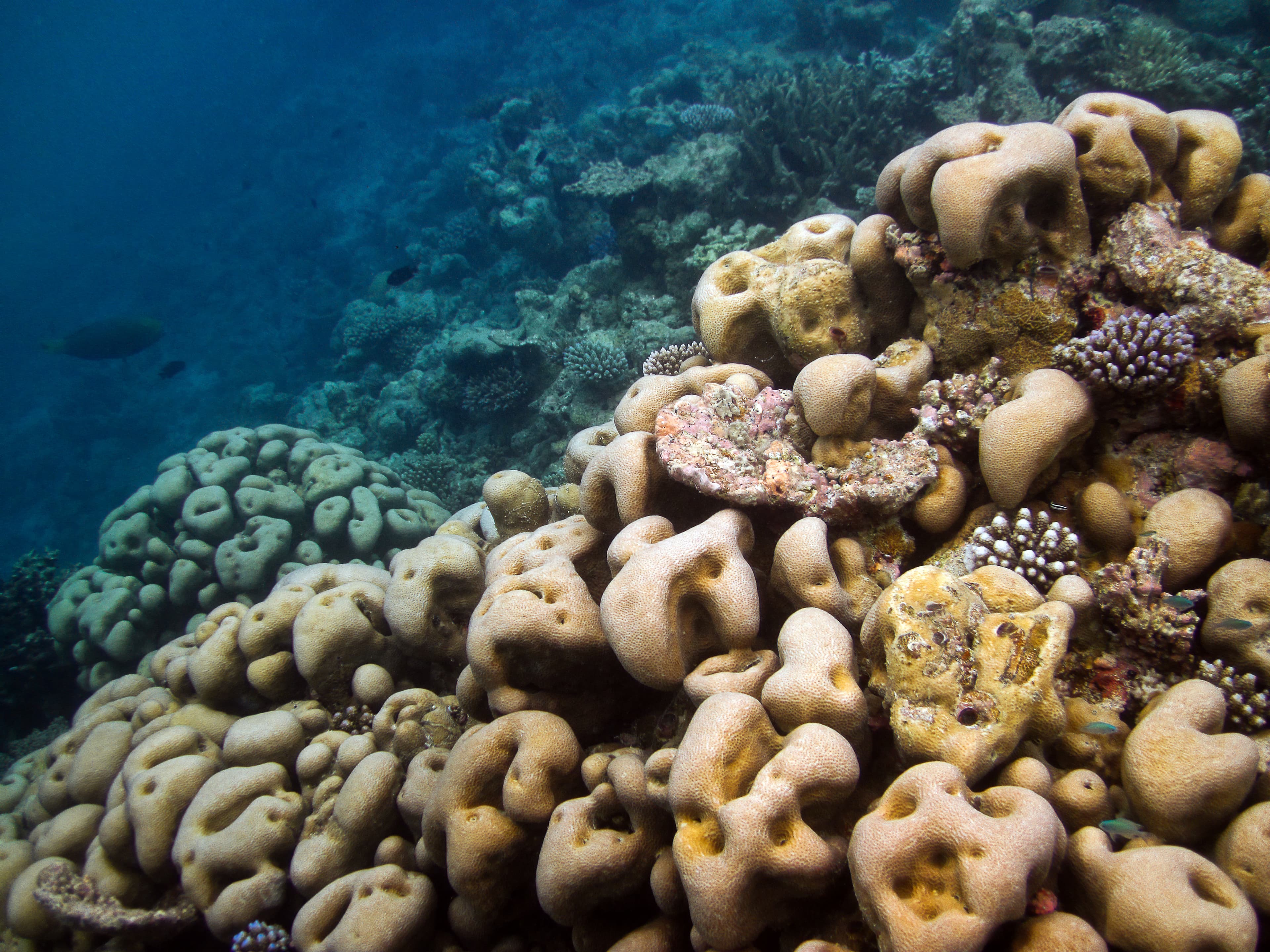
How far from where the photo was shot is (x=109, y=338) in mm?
15164

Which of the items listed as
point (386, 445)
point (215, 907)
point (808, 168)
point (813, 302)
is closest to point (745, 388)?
point (813, 302)

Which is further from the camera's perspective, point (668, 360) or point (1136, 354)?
point (668, 360)

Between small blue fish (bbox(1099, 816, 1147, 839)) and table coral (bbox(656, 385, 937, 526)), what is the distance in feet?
4.13

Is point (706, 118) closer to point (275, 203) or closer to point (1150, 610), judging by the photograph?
point (1150, 610)

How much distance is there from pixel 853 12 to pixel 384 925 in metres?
21.5

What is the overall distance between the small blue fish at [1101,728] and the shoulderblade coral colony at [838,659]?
3.3 inches

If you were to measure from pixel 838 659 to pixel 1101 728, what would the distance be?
2.82ft

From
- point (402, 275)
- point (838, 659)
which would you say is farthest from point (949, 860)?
point (402, 275)

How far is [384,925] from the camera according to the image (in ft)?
8.55

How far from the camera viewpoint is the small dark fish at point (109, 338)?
49.5 feet

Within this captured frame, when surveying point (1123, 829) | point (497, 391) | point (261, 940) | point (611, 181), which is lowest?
point (261, 940)

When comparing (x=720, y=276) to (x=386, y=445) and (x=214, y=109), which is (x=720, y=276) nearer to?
(x=386, y=445)

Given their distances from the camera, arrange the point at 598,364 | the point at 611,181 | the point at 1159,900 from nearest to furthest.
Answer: the point at 1159,900 < the point at 598,364 < the point at 611,181

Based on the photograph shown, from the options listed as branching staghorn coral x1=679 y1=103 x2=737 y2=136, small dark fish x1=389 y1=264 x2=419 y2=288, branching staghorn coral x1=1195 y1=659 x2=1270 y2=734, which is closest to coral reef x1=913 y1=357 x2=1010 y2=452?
branching staghorn coral x1=1195 y1=659 x2=1270 y2=734
